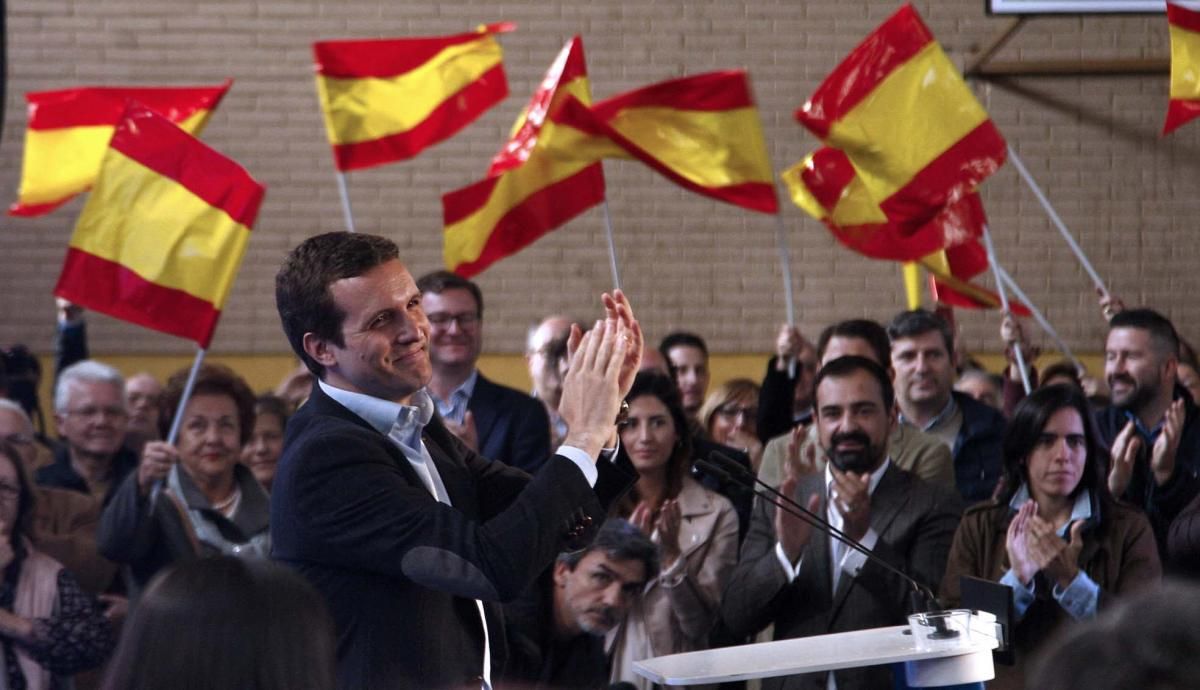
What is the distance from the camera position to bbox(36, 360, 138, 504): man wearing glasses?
19.0 ft

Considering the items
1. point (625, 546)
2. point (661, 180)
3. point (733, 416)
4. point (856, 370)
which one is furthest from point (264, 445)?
point (661, 180)

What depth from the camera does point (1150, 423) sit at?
5.40 meters

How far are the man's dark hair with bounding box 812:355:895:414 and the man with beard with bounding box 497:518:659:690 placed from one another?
0.75 meters

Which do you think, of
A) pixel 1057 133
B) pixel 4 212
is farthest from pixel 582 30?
pixel 4 212

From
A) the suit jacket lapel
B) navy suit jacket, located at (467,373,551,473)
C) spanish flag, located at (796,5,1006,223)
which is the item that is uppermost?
spanish flag, located at (796,5,1006,223)

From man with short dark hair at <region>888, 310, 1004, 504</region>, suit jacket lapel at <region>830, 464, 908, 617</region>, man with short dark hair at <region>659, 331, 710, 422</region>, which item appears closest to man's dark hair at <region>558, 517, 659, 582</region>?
suit jacket lapel at <region>830, 464, 908, 617</region>

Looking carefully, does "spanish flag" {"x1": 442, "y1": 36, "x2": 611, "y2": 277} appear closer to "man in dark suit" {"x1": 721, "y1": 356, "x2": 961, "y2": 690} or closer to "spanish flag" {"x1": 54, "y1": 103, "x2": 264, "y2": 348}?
"spanish flag" {"x1": 54, "y1": 103, "x2": 264, "y2": 348}

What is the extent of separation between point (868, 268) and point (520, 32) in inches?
111

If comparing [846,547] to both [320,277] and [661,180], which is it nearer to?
[320,277]

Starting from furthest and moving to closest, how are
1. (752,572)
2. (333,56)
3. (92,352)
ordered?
(92,352), (333,56), (752,572)

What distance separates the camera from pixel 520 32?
10.4 metres

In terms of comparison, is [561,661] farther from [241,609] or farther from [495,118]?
[495,118]

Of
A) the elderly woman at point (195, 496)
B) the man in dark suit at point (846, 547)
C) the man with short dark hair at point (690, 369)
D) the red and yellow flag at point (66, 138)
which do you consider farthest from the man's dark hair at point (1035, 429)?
the red and yellow flag at point (66, 138)

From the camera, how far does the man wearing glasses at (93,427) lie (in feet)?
19.0
